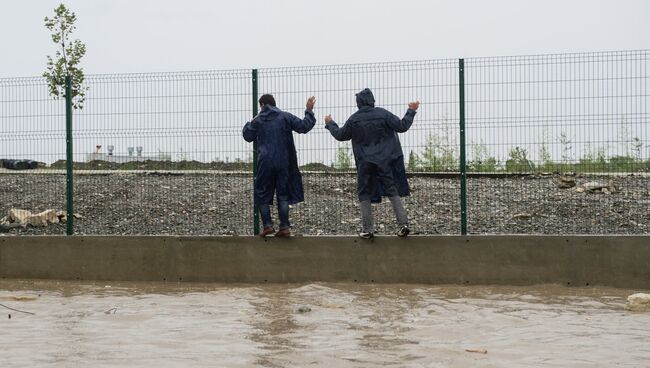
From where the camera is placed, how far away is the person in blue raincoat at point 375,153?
1145cm

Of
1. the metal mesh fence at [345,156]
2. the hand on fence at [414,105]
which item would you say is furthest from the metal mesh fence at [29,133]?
the hand on fence at [414,105]

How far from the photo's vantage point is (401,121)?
11375 mm

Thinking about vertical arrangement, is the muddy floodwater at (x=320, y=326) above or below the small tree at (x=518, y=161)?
below

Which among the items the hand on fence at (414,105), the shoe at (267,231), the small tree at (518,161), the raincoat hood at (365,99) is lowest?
the shoe at (267,231)

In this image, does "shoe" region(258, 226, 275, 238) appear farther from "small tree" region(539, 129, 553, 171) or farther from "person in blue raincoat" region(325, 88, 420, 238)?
"small tree" region(539, 129, 553, 171)

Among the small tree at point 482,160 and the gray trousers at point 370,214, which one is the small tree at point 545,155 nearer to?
the small tree at point 482,160

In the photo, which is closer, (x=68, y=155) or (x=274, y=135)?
(x=274, y=135)

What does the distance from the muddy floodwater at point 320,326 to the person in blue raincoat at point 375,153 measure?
1.00 meters

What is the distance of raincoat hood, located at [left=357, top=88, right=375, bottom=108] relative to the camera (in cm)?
1152

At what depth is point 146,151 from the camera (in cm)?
1234

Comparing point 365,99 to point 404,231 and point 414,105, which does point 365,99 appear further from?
point 404,231

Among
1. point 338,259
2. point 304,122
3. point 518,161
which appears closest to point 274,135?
point 304,122

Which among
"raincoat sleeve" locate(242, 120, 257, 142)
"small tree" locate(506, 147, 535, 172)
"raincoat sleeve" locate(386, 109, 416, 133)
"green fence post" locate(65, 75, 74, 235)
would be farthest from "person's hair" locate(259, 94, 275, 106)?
"small tree" locate(506, 147, 535, 172)

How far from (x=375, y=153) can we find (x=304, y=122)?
92 centimetres
